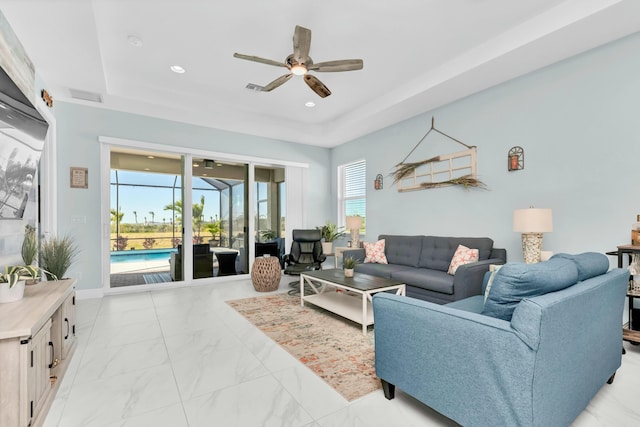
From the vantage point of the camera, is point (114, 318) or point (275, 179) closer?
point (114, 318)

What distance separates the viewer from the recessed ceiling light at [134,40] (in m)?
3.18

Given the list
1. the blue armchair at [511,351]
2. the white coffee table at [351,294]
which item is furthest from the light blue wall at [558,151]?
the white coffee table at [351,294]

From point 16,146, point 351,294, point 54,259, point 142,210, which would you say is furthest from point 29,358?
point 142,210

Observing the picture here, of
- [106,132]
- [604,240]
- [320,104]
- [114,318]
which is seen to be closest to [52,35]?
[106,132]

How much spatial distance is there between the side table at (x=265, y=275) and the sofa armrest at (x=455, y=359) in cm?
308

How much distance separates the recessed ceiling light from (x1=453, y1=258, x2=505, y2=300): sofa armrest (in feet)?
13.9

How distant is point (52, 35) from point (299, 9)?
7.65 feet

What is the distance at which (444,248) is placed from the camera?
4219mm

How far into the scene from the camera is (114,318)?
357 centimetres

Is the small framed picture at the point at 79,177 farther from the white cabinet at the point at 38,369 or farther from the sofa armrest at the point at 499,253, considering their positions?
the sofa armrest at the point at 499,253

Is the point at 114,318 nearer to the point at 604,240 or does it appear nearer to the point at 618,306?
the point at 618,306

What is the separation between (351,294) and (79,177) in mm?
4296

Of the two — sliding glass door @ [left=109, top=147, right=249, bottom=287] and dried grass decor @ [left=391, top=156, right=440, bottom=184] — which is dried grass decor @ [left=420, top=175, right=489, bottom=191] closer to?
dried grass decor @ [left=391, top=156, right=440, bottom=184]

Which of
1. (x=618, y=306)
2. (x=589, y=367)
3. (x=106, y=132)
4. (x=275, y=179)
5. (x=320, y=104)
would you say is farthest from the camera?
(x=275, y=179)
